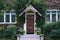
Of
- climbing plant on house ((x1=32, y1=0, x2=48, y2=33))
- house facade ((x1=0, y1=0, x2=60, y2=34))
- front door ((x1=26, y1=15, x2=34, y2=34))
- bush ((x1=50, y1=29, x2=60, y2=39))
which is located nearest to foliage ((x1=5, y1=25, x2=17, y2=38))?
house facade ((x1=0, y1=0, x2=60, y2=34))

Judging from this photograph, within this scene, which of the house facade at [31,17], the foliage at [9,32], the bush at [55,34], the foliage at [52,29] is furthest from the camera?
the house facade at [31,17]

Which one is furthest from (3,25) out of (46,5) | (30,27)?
(46,5)

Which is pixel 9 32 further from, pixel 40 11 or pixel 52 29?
pixel 52 29

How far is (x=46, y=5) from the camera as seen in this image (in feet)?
88.2

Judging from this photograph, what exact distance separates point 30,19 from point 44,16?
1.60 meters

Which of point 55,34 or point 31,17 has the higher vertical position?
point 31,17

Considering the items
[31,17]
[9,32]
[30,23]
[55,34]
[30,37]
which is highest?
[31,17]

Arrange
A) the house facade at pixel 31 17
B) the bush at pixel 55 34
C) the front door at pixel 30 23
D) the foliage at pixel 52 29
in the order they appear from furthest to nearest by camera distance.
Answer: the house facade at pixel 31 17 → the front door at pixel 30 23 → the foliage at pixel 52 29 → the bush at pixel 55 34

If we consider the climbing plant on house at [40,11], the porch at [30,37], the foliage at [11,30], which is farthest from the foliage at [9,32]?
the climbing plant on house at [40,11]

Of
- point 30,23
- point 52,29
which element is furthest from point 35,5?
point 52,29

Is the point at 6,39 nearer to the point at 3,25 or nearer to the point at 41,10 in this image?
the point at 3,25

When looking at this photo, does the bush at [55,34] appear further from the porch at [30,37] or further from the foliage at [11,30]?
the foliage at [11,30]

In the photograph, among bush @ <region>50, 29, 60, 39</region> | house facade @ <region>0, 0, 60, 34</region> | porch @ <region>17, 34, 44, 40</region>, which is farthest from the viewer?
house facade @ <region>0, 0, 60, 34</region>

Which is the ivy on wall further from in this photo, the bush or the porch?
the porch
